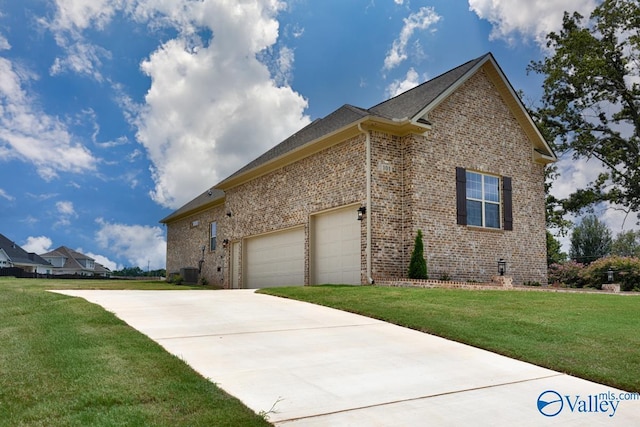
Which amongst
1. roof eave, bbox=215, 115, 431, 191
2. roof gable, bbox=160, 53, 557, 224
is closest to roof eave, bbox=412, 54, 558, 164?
roof gable, bbox=160, 53, 557, 224

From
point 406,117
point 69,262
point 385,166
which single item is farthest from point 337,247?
point 69,262

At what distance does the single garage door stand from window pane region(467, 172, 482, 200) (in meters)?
5.45

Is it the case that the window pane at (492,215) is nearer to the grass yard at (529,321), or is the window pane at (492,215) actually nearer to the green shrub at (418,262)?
the green shrub at (418,262)

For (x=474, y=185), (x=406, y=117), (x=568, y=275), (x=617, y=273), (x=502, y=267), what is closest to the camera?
(x=406, y=117)

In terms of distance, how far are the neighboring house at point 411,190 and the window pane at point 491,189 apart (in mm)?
40

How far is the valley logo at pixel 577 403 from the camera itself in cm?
513

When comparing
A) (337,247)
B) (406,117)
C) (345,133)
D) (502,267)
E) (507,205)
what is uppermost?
(406,117)

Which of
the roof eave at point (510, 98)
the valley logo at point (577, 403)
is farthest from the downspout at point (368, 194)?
the valley logo at point (577, 403)

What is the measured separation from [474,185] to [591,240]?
21802 mm

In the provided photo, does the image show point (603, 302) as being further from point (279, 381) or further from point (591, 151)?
point (591, 151)

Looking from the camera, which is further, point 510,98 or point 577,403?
point 510,98

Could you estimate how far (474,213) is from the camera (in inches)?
664

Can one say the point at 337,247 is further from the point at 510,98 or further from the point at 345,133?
the point at 510,98

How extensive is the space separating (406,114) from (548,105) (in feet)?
51.7
